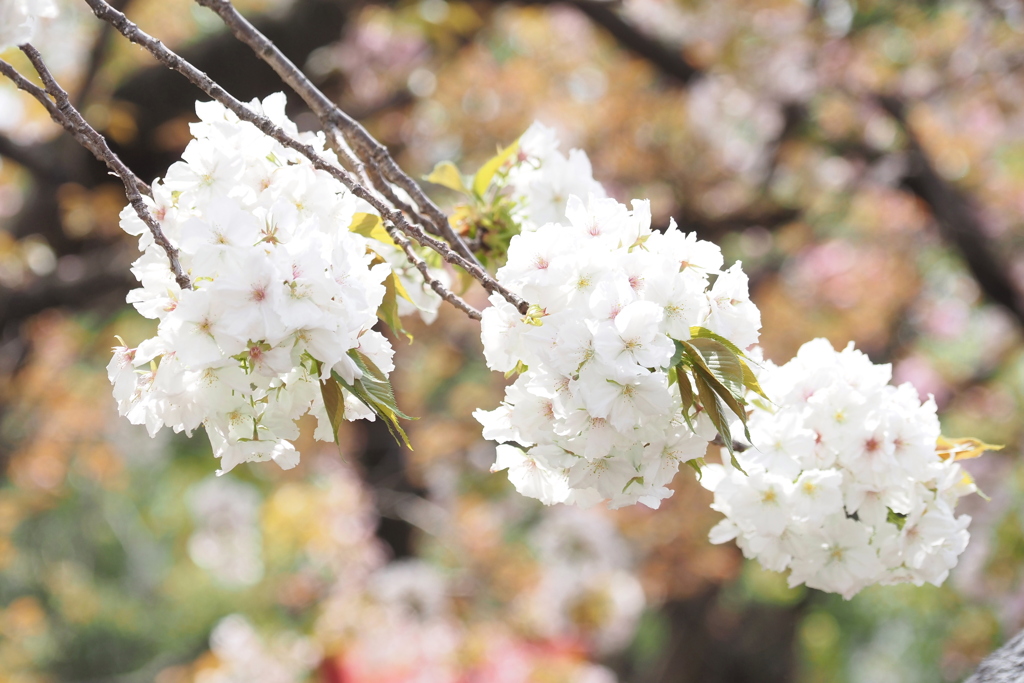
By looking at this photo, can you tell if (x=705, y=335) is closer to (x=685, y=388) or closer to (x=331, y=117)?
(x=685, y=388)

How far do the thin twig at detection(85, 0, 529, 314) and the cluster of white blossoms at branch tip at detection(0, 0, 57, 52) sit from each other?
50 mm

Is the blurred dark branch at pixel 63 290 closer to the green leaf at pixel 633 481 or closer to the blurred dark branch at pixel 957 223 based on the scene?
the green leaf at pixel 633 481

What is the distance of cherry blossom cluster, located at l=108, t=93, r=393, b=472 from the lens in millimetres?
592

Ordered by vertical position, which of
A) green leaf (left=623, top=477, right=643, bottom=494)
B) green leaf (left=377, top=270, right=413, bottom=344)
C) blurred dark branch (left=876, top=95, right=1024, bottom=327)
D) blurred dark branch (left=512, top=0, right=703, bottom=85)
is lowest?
green leaf (left=623, top=477, right=643, bottom=494)

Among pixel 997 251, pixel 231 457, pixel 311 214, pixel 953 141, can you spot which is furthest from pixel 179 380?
pixel 953 141

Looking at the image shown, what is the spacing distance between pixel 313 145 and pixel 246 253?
27cm

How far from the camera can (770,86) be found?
3.59m

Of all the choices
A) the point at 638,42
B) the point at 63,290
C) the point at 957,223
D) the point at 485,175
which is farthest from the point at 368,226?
the point at 957,223

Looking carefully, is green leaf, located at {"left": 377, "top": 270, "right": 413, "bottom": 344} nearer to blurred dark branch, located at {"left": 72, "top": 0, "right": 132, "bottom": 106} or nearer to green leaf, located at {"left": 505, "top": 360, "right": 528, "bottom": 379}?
green leaf, located at {"left": 505, "top": 360, "right": 528, "bottom": 379}

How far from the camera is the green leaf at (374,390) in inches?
24.8

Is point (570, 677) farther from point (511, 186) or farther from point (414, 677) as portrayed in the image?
point (511, 186)

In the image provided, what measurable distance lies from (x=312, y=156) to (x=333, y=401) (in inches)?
9.5

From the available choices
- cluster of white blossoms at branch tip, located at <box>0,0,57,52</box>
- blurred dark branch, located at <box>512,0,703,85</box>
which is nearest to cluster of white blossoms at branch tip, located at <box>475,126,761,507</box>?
cluster of white blossoms at branch tip, located at <box>0,0,57,52</box>

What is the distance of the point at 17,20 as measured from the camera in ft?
2.30
